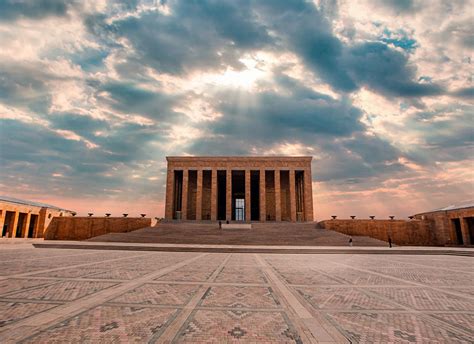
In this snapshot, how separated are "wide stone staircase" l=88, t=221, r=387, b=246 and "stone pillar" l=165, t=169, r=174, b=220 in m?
13.6

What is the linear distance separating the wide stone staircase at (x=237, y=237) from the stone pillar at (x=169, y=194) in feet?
44.5

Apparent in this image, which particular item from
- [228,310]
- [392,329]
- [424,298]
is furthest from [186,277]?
[424,298]

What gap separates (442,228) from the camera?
103 feet

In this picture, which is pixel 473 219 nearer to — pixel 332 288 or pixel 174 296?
pixel 332 288

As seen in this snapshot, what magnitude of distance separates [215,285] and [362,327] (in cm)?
362

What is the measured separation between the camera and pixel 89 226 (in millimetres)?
34156

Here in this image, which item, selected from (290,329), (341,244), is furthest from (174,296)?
(341,244)

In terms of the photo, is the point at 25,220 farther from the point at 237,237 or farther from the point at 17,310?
the point at 17,310

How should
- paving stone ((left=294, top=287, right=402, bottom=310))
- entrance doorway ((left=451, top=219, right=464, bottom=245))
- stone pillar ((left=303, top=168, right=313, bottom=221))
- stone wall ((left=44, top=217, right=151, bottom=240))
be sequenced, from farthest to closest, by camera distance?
stone pillar ((left=303, top=168, right=313, bottom=221))
stone wall ((left=44, top=217, right=151, bottom=240))
entrance doorway ((left=451, top=219, right=464, bottom=245))
paving stone ((left=294, top=287, right=402, bottom=310))

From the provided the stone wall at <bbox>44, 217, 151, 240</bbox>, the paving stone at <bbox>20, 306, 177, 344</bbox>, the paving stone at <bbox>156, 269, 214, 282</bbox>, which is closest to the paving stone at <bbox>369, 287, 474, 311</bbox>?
the paving stone at <bbox>156, 269, 214, 282</bbox>

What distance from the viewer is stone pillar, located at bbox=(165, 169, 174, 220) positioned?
143 ft

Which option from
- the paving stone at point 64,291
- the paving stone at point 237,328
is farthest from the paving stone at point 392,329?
the paving stone at point 64,291

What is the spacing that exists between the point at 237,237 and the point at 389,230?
1855 centimetres

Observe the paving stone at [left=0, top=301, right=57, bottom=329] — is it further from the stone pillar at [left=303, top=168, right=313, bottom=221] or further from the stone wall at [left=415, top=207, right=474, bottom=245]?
the stone pillar at [left=303, top=168, right=313, bottom=221]
